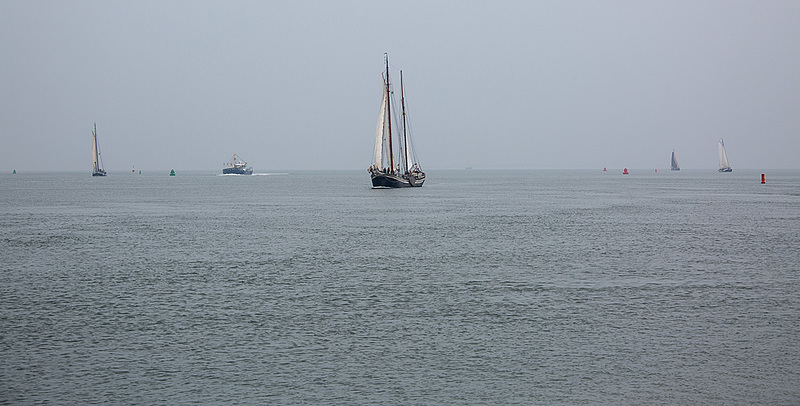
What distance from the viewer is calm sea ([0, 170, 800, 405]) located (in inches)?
731

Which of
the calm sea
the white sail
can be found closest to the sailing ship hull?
the white sail

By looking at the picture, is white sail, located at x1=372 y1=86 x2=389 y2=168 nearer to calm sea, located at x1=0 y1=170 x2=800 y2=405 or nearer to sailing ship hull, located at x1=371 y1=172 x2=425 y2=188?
sailing ship hull, located at x1=371 y1=172 x2=425 y2=188

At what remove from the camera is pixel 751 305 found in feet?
92.2

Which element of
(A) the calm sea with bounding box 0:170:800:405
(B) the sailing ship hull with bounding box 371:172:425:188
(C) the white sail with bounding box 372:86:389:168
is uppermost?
(C) the white sail with bounding box 372:86:389:168

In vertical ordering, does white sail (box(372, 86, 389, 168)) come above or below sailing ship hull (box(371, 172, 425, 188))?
above

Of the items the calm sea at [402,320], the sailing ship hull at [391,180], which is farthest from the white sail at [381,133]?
the calm sea at [402,320]

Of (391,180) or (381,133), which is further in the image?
(391,180)

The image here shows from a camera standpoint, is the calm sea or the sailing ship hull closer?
the calm sea

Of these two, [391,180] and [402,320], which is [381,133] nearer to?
[391,180]

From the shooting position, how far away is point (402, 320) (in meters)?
25.8

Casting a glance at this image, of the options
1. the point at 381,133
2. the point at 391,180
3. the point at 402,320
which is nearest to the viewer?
the point at 402,320

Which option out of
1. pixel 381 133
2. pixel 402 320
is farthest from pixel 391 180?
pixel 402 320

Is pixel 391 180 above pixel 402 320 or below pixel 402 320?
above

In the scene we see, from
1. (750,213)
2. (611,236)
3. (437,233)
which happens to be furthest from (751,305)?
(750,213)
